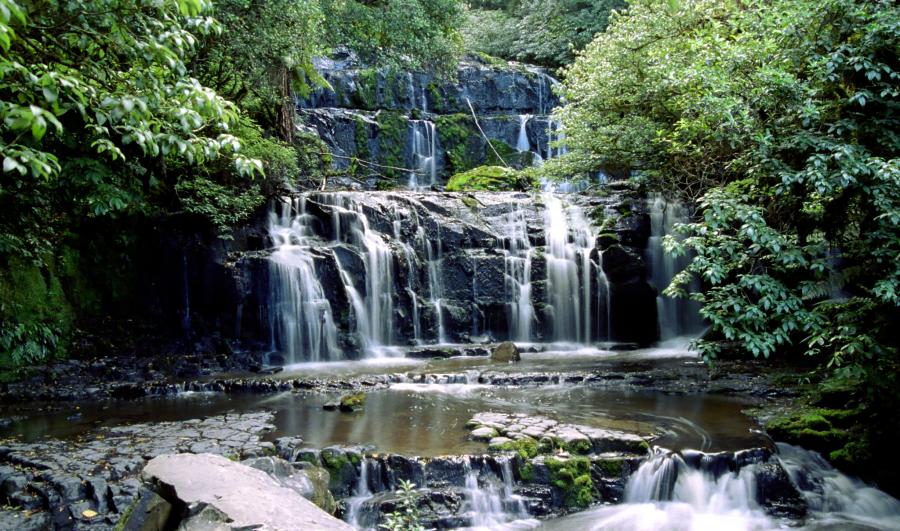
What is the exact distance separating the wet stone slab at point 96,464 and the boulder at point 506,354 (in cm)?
566

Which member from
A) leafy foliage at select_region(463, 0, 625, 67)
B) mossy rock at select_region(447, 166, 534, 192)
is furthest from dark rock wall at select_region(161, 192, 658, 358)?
leafy foliage at select_region(463, 0, 625, 67)

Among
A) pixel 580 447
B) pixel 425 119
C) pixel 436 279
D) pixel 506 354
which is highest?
pixel 425 119

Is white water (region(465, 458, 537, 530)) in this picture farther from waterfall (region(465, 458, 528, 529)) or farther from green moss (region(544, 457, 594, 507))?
green moss (region(544, 457, 594, 507))

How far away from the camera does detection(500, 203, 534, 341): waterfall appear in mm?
15555

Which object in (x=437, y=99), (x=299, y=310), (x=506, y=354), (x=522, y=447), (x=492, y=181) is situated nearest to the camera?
(x=522, y=447)

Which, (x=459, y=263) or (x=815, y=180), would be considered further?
(x=459, y=263)

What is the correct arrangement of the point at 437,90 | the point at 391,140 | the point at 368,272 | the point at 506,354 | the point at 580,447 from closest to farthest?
the point at 580,447, the point at 506,354, the point at 368,272, the point at 391,140, the point at 437,90

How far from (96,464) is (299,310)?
25.1 ft

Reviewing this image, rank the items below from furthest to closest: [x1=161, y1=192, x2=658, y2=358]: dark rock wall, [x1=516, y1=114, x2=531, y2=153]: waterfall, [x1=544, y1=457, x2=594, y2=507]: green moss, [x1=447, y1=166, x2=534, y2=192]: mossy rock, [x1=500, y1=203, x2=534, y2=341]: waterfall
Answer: [x1=516, y1=114, x2=531, y2=153]: waterfall < [x1=447, y1=166, x2=534, y2=192]: mossy rock < [x1=500, y1=203, x2=534, y2=341]: waterfall < [x1=161, y1=192, x2=658, y2=358]: dark rock wall < [x1=544, y1=457, x2=594, y2=507]: green moss

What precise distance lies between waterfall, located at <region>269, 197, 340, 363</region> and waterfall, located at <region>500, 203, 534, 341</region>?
4533 mm

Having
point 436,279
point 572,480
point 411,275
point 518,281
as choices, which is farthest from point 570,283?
point 572,480

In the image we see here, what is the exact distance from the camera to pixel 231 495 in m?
4.45

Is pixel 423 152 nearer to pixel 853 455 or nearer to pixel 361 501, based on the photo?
pixel 361 501

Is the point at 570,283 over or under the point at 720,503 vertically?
Answer: over
